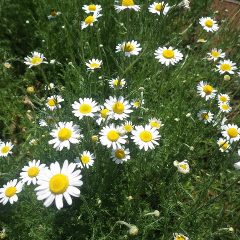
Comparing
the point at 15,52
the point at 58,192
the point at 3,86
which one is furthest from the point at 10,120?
the point at 58,192

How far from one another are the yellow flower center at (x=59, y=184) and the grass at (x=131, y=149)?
0.15 meters

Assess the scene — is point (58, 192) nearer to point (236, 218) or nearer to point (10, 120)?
point (236, 218)

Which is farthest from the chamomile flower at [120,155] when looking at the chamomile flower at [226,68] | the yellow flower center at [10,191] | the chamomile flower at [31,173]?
the chamomile flower at [226,68]

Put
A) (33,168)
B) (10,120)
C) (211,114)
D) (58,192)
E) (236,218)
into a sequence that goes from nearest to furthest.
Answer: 1. (58,192)
2. (33,168)
3. (236,218)
4. (211,114)
5. (10,120)

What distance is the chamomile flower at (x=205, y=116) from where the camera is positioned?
3.09m

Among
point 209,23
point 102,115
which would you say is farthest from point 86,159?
point 209,23

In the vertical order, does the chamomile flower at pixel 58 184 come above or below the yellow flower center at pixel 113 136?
below

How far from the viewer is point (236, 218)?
2.70m

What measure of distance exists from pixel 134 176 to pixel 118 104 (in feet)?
2.36

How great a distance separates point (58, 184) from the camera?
1.82m

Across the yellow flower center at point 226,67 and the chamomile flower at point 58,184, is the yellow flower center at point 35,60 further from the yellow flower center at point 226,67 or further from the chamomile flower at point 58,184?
the yellow flower center at point 226,67

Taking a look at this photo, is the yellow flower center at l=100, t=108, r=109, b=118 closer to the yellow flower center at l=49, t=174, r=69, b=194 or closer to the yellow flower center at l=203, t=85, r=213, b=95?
the yellow flower center at l=49, t=174, r=69, b=194

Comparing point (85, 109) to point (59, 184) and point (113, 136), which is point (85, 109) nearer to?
A: point (113, 136)

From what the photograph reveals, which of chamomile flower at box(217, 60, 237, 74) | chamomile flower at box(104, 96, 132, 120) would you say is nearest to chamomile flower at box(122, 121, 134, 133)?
chamomile flower at box(104, 96, 132, 120)
